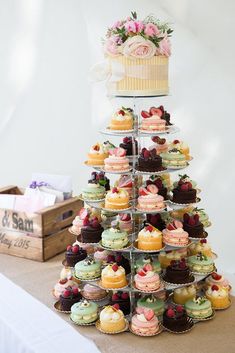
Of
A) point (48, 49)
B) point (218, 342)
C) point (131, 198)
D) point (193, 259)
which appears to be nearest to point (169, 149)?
point (131, 198)

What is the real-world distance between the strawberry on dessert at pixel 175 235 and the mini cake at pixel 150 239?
5 cm

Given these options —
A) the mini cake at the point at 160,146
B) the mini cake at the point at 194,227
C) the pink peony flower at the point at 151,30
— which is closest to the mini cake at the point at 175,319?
the mini cake at the point at 194,227

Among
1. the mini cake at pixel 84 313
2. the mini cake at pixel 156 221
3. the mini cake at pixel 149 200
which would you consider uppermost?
the mini cake at pixel 149 200

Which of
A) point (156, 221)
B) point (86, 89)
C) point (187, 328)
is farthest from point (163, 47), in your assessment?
point (86, 89)

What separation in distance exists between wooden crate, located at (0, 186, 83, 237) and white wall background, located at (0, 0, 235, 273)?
93cm

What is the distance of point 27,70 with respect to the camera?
446 cm

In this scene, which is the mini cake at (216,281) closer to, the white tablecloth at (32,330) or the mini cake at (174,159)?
the mini cake at (174,159)

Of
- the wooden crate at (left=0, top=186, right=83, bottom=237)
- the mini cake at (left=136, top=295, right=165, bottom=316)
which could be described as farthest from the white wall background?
the mini cake at (left=136, top=295, right=165, bottom=316)

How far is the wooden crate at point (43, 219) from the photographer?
3268 mm

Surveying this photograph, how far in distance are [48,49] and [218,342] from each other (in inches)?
108

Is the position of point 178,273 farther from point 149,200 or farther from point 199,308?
point 149,200

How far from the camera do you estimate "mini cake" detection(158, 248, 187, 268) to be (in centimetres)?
269

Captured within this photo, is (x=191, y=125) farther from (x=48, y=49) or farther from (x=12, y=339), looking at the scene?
(x=12, y=339)

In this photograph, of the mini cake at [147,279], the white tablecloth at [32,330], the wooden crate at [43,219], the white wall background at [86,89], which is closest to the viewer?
the white tablecloth at [32,330]
